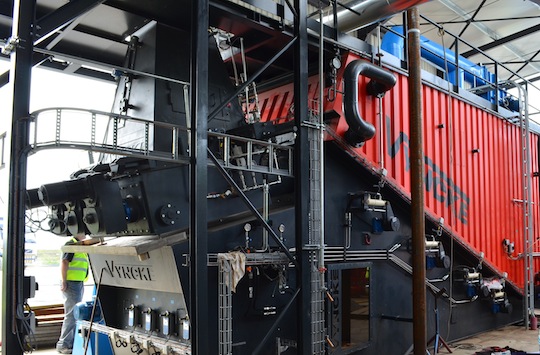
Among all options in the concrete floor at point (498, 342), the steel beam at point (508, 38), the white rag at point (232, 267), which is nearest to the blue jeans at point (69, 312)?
the concrete floor at point (498, 342)

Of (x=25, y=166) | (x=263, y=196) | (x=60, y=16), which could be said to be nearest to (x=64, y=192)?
(x=25, y=166)

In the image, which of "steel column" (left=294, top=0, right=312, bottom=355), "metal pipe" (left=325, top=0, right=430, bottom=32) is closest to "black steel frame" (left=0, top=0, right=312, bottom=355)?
"steel column" (left=294, top=0, right=312, bottom=355)

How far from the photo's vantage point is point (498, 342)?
300 inches

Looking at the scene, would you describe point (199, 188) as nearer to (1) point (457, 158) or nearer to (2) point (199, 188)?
(2) point (199, 188)

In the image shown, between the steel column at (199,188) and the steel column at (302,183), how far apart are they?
120 centimetres

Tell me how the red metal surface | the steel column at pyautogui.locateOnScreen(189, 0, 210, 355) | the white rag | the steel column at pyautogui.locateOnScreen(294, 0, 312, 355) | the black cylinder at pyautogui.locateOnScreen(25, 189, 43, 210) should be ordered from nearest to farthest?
the steel column at pyautogui.locateOnScreen(189, 0, 210, 355)
the white rag
the black cylinder at pyautogui.locateOnScreen(25, 189, 43, 210)
the steel column at pyautogui.locateOnScreen(294, 0, 312, 355)
the red metal surface

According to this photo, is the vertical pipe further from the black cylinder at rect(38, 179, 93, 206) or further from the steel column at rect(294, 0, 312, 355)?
the black cylinder at rect(38, 179, 93, 206)

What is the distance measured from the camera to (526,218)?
937 cm

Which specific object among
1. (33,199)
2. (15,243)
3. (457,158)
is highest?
(457,158)

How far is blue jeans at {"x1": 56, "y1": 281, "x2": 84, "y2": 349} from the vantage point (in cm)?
712

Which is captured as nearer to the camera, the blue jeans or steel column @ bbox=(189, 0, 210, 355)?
steel column @ bbox=(189, 0, 210, 355)

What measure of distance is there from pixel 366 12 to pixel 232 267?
3.68 m

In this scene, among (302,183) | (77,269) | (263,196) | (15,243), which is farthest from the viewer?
(77,269)

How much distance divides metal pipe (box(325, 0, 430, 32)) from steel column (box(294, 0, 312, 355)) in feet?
4.49
